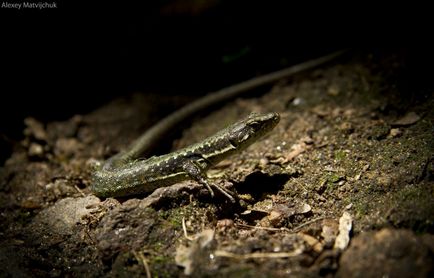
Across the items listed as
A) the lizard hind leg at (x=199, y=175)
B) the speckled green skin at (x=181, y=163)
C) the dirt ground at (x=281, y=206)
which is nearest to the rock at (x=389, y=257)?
the dirt ground at (x=281, y=206)

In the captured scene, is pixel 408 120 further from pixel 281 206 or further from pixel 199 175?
pixel 199 175

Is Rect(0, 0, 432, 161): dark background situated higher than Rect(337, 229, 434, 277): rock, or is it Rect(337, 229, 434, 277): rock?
Rect(0, 0, 432, 161): dark background

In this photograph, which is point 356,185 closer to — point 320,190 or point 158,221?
point 320,190

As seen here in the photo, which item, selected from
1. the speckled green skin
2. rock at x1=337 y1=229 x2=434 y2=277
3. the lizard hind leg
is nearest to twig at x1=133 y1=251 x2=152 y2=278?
the lizard hind leg

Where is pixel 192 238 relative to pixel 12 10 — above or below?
below

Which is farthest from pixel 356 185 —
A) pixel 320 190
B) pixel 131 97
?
pixel 131 97

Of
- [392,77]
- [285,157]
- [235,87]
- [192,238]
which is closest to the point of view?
[192,238]

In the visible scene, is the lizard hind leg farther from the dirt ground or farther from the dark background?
the dark background

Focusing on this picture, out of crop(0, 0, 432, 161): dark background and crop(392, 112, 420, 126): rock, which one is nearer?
crop(392, 112, 420, 126): rock
